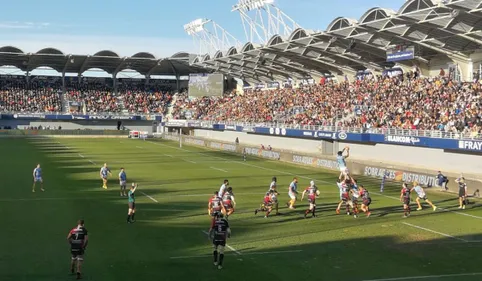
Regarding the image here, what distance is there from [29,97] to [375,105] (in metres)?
77.3

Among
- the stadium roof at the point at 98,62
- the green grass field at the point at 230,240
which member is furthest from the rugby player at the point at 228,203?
the stadium roof at the point at 98,62

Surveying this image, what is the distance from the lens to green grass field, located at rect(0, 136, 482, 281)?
15.5 meters

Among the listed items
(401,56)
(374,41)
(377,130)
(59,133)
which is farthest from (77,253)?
(59,133)

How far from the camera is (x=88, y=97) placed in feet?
370

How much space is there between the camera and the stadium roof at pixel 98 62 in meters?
100

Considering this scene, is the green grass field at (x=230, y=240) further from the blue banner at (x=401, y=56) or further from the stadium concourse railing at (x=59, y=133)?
the stadium concourse railing at (x=59, y=133)

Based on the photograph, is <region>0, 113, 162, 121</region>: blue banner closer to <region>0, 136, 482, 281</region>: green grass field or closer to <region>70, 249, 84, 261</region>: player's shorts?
<region>0, 136, 482, 281</region>: green grass field

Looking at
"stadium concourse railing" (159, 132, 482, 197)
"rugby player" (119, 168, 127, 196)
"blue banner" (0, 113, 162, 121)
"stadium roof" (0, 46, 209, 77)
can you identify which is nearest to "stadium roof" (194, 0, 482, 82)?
"stadium concourse railing" (159, 132, 482, 197)

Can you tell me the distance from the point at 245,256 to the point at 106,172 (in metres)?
18.2

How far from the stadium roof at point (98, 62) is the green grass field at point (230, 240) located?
69.8 meters

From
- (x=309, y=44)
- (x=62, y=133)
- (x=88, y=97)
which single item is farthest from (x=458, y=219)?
(x=88, y=97)

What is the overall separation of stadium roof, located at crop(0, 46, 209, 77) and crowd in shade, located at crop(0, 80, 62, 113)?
13.5ft

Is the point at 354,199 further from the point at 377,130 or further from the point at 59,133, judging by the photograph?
the point at 59,133

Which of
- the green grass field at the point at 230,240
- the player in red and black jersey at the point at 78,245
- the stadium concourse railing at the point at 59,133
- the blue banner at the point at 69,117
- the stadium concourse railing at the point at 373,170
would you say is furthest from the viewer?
the blue banner at the point at 69,117
